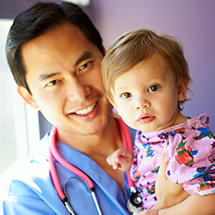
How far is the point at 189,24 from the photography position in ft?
6.58

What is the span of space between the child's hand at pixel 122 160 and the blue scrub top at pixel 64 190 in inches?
3.3

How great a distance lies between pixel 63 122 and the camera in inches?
55.1

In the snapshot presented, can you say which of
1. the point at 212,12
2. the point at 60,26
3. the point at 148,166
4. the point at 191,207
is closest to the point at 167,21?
the point at 212,12

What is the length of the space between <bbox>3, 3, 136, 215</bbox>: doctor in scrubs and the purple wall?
82 cm

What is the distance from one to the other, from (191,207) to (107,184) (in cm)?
48

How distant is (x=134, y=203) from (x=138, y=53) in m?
0.67

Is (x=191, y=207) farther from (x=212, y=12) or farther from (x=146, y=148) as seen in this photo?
(x=212, y=12)

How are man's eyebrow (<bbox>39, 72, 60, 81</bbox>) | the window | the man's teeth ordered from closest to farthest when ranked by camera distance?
man's eyebrow (<bbox>39, 72, 60, 81</bbox>)
the man's teeth
the window

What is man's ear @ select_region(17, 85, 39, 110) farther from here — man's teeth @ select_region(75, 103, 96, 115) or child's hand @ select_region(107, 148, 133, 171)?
child's hand @ select_region(107, 148, 133, 171)

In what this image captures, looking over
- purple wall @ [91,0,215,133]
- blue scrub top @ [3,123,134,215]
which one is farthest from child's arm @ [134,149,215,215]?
purple wall @ [91,0,215,133]

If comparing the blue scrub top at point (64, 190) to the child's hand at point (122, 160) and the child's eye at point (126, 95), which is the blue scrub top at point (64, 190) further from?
the child's eye at point (126, 95)

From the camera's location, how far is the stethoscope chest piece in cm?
119

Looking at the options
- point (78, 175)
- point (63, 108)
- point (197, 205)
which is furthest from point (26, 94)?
point (197, 205)

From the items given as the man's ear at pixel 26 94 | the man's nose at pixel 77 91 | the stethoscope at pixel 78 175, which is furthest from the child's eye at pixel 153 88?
the man's ear at pixel 26 94
